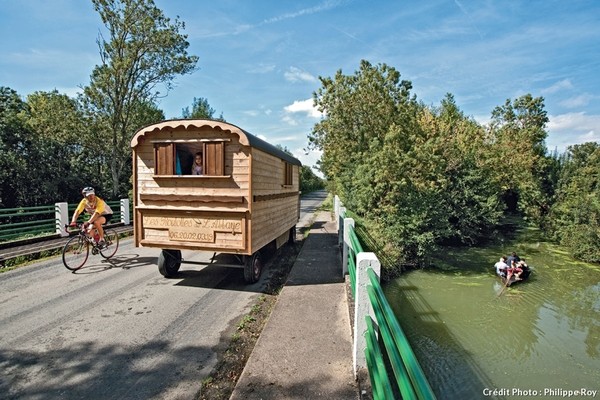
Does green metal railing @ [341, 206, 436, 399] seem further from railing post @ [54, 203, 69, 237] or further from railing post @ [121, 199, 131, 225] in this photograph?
railing post @ [121, 199, 131, 225]

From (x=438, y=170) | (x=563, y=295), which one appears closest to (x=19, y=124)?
(x=438, y=170)

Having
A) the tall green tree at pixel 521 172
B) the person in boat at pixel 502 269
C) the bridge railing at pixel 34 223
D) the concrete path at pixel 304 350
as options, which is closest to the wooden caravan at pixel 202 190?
the concrete path at pixel 304 350

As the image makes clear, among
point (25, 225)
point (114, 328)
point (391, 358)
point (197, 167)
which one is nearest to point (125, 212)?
point (25, 225)

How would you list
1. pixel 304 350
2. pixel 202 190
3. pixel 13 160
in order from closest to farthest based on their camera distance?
pixel 304 350 → pixel 202 190 → pixel 13 160

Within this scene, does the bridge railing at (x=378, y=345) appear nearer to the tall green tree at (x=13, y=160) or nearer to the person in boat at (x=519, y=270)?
the person in boat at (x=519, y=270)

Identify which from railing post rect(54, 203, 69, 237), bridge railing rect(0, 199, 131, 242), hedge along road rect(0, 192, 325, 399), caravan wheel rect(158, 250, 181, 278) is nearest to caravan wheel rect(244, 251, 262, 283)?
→ hedge along road rect(0, 192, 325, 399)

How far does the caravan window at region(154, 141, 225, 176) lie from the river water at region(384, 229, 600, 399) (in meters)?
5.48

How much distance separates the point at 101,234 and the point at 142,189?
285 centimetres

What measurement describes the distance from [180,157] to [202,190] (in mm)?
1118

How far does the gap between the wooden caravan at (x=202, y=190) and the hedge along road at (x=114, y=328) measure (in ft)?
3.16

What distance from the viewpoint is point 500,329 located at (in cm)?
781

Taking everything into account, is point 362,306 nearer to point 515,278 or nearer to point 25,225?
point 515,278

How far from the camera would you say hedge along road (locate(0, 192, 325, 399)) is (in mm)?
3350

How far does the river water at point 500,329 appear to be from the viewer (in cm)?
572
